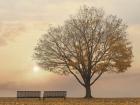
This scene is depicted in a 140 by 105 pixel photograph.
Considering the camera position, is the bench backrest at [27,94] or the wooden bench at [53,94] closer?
the bench backrest at [27,94]

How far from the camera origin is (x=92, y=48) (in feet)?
242

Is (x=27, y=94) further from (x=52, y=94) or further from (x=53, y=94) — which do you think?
(x=53, y=94)

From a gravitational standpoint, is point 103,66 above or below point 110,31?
below

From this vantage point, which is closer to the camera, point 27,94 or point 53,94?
point 27,94

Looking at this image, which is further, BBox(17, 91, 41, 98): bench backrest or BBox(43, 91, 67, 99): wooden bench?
BBox(43, 91, 67, 99): wooden bench

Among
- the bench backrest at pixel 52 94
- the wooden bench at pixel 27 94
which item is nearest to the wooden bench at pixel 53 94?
the bench backrest at pixel 52 94

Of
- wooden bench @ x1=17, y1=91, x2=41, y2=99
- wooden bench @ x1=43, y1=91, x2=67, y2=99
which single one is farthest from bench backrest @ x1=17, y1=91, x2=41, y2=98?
wooden bench @ x1=43, y1=91, x2=67, y2=99

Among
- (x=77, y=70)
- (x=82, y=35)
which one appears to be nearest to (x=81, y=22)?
(x=82, y=35)

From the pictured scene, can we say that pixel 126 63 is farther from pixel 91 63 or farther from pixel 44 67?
pixel 44 67

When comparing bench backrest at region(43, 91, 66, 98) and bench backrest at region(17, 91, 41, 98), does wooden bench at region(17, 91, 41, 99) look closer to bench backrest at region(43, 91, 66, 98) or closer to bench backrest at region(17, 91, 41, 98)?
bench backrest at region(17, 91, 41, 98)

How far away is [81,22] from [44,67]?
8435 millimetres

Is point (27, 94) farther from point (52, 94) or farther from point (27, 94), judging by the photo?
point (52, 94)

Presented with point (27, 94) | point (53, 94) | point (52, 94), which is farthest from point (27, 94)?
point (53, 94)

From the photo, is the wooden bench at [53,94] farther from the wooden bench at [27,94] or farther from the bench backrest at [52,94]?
the wooden bench at [27,94]
